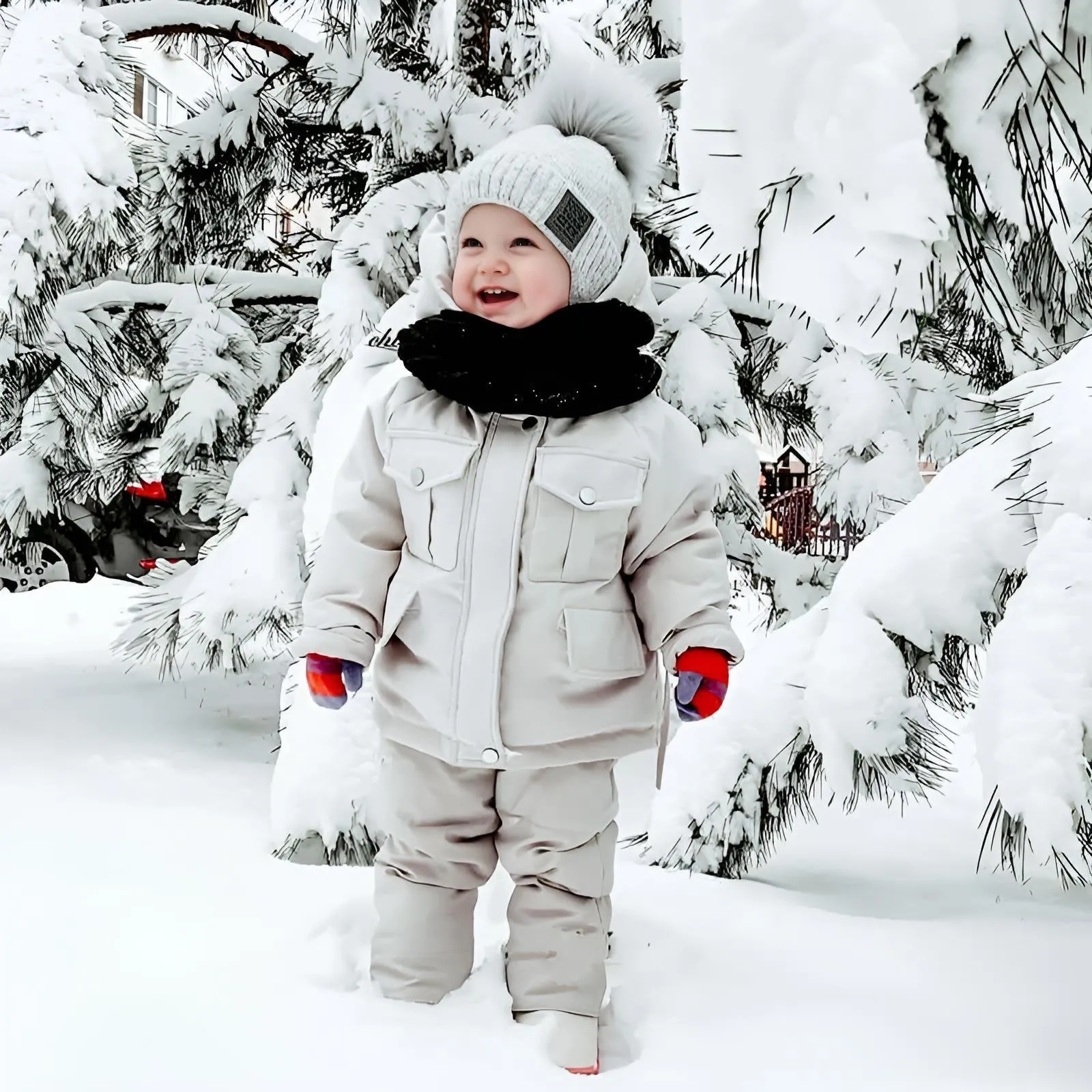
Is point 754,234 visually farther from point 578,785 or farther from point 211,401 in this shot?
point 211,401

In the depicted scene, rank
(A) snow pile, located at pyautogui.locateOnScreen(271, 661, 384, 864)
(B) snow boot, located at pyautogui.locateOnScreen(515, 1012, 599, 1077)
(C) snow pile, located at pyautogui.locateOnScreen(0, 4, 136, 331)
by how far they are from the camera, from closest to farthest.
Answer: (B) snow boot, located at pyautogui.locateOnScreen(515, 1012, 599, 1077)
(C) snow pile, located at pyautogui.locateOnScreen(0, 4, 136, 331)
(A) snow pile, located at pyautogui.locateOnScreen(271, 661, 384, 864)

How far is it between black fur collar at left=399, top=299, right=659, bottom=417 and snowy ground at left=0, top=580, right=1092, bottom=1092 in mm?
920

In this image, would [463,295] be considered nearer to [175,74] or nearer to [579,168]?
[579,168]

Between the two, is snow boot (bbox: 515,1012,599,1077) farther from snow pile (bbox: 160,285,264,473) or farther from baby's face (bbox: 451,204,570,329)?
snow pile (bbox: 160,285,264,473)

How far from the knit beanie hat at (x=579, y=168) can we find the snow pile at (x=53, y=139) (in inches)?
30.6

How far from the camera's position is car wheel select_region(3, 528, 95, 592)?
461 cm

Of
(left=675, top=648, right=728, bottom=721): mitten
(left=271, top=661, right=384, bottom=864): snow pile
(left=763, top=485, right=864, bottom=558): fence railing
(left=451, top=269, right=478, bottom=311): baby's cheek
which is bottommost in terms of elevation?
(left=763, top=485, right=864, bottom=558): fence railing

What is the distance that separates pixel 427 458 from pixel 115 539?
3.73m

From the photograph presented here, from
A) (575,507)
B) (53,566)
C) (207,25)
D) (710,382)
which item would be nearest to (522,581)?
(575,507)

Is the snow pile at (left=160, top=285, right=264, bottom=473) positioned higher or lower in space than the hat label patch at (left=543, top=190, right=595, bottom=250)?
lower

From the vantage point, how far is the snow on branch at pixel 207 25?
10.0 ft

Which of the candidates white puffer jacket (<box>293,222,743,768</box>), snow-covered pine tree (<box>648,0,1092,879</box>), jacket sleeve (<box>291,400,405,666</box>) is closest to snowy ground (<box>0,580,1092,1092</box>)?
snow-covered pine tree (<box>648,0,1092,879</box>)

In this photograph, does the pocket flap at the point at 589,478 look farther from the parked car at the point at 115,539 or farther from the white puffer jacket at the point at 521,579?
the parked car at the point at 115,539

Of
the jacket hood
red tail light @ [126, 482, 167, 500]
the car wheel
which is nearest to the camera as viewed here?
the jacket hood
